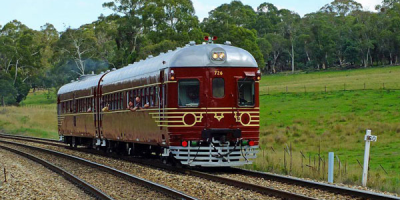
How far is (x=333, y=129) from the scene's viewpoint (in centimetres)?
4262

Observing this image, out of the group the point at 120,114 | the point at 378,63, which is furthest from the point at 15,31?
the point at 120,114

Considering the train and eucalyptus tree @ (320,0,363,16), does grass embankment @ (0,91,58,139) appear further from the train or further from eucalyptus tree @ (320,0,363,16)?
eucalyptus tree @ (320,0,363,16)

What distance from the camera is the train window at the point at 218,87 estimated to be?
1783 cm

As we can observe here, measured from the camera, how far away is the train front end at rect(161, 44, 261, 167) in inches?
→ 691

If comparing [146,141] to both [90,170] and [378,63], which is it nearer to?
[90,170]

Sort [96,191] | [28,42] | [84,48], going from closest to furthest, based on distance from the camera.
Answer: [96,191] < [84,48] < [28,42]

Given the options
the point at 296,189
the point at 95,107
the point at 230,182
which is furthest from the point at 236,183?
the point at 95,107

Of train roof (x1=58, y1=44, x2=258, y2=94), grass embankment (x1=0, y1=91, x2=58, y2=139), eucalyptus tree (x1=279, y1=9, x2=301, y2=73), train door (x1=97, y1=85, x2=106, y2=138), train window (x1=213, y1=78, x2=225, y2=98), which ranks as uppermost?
eucalyptus tree (x1=279, y1=9, x2=301, y2=73)

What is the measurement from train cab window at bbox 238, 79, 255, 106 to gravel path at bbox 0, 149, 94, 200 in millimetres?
→ 5111

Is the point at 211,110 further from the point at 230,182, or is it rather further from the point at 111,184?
the point at 111,184

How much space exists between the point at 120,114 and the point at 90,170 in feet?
12.2

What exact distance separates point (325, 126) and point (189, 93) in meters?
28.0

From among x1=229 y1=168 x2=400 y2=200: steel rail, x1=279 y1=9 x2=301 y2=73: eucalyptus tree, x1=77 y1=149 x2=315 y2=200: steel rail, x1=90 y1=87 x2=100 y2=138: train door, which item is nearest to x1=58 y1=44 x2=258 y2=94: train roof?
x1=77 y1=149 x2=315 y2=200: steel rail

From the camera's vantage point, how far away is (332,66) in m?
115
